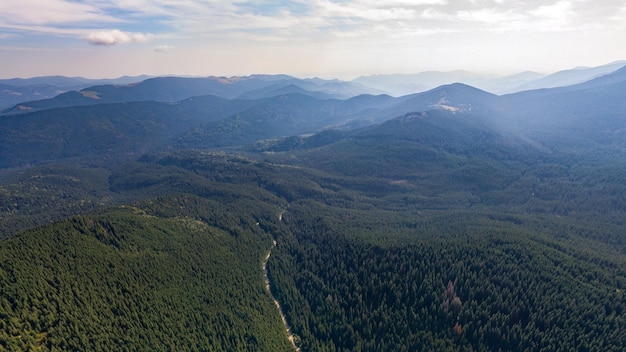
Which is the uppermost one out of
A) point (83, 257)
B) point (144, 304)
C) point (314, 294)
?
point (83, 257)

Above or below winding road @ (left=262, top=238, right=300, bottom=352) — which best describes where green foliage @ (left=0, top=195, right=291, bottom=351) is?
above

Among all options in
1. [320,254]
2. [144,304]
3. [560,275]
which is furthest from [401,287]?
[144,304]

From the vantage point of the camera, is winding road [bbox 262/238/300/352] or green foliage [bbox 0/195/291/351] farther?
winding road [bbox 262/238/300/352]

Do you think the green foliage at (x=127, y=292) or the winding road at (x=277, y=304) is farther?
the winding road at (x=277, y=304)

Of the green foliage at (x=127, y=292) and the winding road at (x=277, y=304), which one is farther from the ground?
the green foliage at (x=127, y=292)

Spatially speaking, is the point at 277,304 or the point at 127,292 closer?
the point at 127,292

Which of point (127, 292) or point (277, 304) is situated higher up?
point (127, 292)

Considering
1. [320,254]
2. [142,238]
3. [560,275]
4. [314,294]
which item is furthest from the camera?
[320,254]

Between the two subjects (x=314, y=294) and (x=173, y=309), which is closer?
(x=173, y=309)

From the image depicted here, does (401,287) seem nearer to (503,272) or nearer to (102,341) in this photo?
(503,272)

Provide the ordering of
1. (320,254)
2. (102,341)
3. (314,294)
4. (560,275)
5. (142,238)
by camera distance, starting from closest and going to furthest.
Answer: (102,341), (560,275), (314,294), (142,238), (320,254)

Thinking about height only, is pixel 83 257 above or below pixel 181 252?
above
